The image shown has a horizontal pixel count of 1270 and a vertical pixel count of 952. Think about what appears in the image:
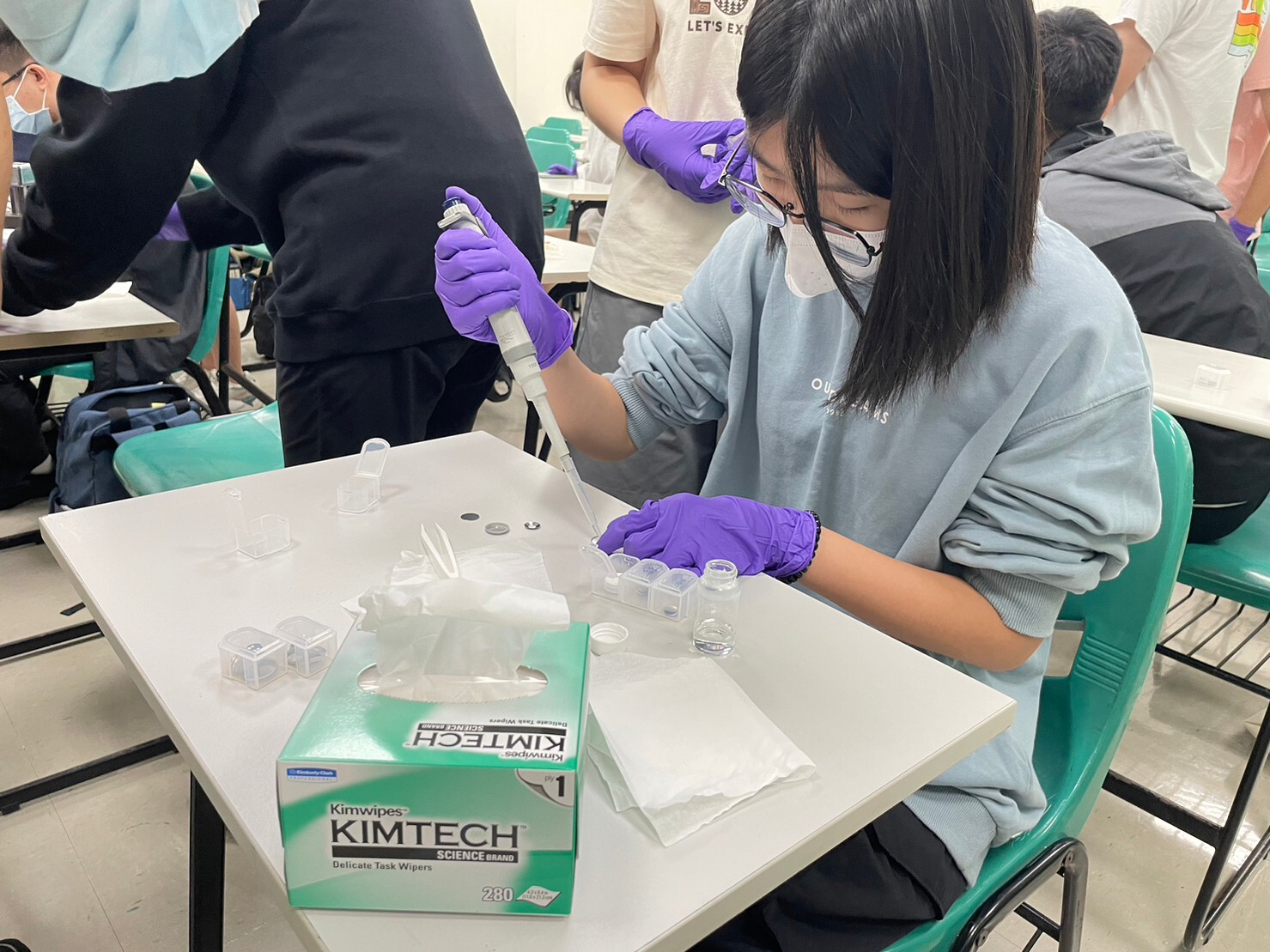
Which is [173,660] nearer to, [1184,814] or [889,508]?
[889,508]

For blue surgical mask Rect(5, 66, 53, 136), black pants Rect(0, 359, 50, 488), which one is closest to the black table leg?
black pants Rect(0, 359, 50, 488)

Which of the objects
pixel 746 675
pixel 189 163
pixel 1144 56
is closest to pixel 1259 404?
pixel 746 675

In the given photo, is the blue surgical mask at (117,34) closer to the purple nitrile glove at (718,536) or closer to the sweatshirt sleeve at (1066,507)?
the purple nitrile glove at (718,536)

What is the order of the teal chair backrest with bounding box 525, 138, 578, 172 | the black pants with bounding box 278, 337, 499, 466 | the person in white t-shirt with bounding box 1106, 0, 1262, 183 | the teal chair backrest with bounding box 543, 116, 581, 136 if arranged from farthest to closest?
1. the teal chair backrest with bounding box 543, 116, 581, 136
2. the teal chair backrest with bounding box 525, 138, 578, 172
3. the person in white t-shirt with bounding box 1106, 0, 1262, 183
4. the black pants with bounding box 278, 337, 499, 466

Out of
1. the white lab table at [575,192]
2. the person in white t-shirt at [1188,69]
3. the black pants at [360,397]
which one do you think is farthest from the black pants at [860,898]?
the white lab table at [575,192]

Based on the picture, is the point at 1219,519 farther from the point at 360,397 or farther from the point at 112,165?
the point at 112,165

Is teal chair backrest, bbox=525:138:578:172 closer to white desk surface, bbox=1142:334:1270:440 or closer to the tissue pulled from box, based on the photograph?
white desk surface, bbox=1142:334:1270:440

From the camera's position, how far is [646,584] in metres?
0.74

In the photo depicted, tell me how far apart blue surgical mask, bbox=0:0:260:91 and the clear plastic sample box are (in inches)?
28.6

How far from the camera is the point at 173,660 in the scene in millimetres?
640

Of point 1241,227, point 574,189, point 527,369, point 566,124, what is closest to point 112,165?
point 527,369

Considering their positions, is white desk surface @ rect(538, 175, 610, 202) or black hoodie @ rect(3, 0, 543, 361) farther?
white desk surface @ rect(538, 175, 610, 202)

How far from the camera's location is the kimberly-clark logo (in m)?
0.41

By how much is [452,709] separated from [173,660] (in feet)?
0.97
